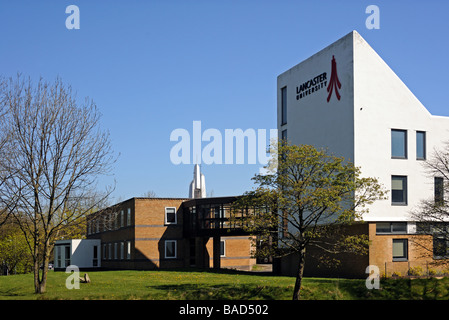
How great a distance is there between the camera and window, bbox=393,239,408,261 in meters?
36.8

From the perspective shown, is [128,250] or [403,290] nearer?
[403,290]

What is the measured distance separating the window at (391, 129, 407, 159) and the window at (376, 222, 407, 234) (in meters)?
4.44

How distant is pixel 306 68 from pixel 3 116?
76.5 ft

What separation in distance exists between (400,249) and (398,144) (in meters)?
6.96

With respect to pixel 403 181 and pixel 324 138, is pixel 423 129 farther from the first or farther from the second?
pixel 324 138

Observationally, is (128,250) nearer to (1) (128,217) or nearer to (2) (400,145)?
(1) (128,217)

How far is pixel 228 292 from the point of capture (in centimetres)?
2809

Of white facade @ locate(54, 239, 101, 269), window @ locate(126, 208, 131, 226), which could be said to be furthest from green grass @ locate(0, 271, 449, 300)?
white facade @ locate(54, 239, 101, 269)

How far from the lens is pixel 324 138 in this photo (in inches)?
1550

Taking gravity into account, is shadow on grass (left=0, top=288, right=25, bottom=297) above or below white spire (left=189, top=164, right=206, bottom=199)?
below

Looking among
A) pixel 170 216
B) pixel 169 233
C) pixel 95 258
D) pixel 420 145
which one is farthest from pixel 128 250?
pixel 420 145

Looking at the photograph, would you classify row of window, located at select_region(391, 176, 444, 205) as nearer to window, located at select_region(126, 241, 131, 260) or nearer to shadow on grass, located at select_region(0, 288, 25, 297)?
shadow on grass, located at select_region(0, 288, 25, 297)

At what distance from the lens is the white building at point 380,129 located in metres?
36.6
